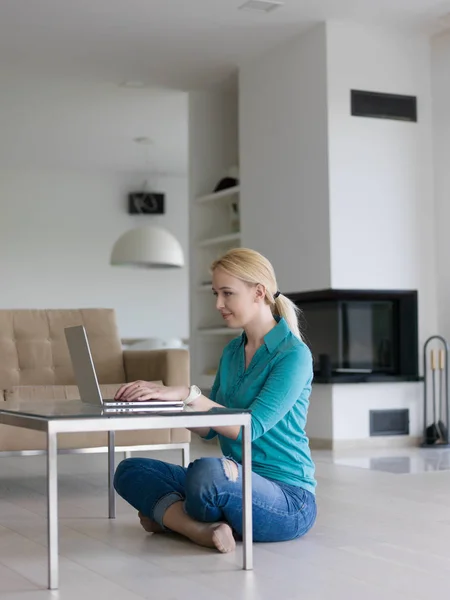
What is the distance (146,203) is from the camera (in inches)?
465

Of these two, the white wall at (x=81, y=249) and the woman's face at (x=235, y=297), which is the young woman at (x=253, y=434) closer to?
the woman's face at (x=235, y=297)

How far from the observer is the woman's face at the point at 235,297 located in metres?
2.78

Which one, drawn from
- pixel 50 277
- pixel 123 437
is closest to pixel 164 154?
pixel 50 277

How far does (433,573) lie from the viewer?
2.57 meters

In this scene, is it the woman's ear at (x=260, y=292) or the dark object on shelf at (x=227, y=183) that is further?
the dark object on shelf at (x=227, y=183)

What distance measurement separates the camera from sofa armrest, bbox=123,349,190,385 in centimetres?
482

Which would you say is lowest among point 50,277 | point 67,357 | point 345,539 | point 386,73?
point 345,539

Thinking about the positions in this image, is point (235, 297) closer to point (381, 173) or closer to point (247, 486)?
point (247, 486)

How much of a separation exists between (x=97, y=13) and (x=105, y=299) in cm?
558

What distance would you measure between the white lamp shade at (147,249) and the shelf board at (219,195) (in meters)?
0.84

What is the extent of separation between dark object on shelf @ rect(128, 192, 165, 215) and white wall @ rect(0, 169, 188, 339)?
0.10m

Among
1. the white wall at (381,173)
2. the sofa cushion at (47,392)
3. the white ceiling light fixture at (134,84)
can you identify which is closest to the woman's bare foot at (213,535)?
the sofa cushion at (47,392)

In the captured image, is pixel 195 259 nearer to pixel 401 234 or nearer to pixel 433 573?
pixel 401 234

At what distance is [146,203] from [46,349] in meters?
6.75
